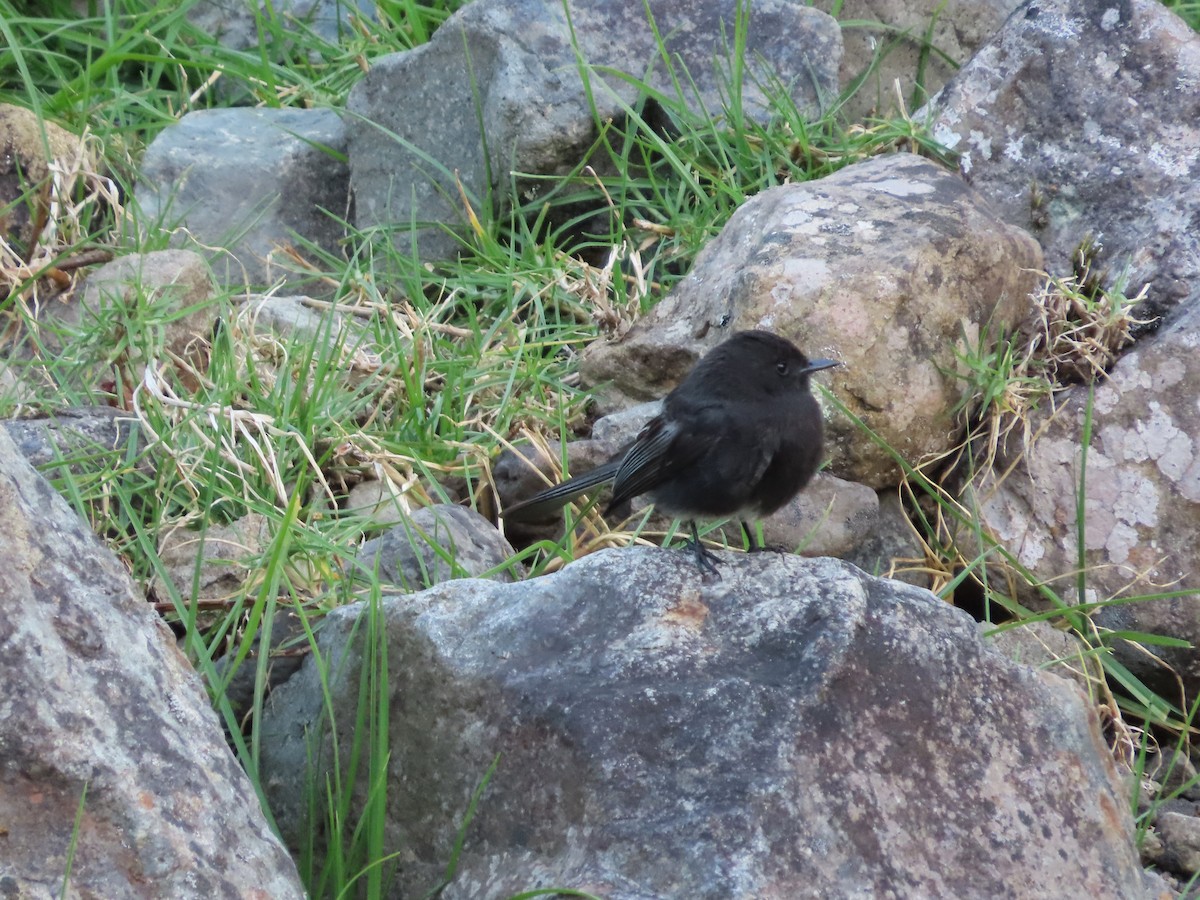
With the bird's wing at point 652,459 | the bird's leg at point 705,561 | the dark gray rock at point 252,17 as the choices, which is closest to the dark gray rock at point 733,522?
the bird's wing at point 652,459

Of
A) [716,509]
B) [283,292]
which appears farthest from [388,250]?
[716,509]

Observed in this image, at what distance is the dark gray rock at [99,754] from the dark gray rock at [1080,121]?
393 centimetres

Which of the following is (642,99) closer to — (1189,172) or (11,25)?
(1189,172)

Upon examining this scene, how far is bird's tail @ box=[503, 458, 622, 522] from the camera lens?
4.25m

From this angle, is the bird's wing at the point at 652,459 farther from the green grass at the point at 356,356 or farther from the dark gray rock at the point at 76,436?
the dark gray rock at the point at 76,436

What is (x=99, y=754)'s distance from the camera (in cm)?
234

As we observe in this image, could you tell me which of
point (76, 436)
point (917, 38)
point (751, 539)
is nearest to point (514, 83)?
point (917, 38)

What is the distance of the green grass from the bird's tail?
0.16 meters

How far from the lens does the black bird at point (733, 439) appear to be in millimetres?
3785

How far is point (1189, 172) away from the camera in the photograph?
539cm

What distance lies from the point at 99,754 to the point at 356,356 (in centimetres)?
296

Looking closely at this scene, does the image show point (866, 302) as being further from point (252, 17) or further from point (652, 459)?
point (252, 17)

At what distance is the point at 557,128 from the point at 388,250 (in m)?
0.86

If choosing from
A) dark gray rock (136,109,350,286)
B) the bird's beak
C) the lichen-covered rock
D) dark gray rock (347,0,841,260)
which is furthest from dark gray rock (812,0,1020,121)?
the bird's beak
